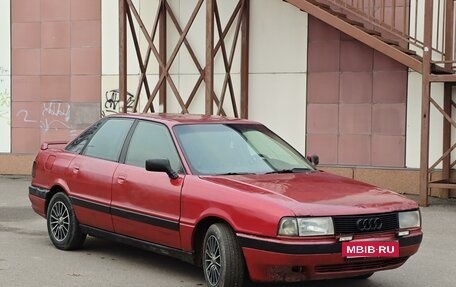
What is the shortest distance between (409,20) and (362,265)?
7.73m

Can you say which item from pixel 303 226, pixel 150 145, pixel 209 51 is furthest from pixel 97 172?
pixel 209 51

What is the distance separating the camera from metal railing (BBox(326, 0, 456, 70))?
11.7m

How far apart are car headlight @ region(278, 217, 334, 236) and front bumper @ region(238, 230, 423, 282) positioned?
7 centimetres

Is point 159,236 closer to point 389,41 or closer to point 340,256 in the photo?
point 340,256

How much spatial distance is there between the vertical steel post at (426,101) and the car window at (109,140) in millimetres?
5389

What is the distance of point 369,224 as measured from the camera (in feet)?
18.4

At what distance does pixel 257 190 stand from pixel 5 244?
3798 millimetres

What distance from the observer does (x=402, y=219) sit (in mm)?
5844

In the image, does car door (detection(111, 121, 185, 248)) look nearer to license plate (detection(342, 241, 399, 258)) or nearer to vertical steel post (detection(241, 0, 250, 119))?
license plate (detection(342, 241, 399, 258))

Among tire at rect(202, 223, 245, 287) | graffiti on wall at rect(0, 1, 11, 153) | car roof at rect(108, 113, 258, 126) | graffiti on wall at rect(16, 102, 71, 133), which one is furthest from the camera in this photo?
graffiti on wall at rect(0, 1, 11, 153)

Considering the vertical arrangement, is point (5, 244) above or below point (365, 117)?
below

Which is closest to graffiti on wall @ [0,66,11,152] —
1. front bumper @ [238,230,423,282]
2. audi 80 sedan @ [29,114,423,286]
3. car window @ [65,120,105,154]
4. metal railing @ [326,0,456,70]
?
metal railing @ [326,0,456,70]

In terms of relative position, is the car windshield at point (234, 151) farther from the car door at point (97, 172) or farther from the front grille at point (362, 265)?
the front grille at point (362, 265)

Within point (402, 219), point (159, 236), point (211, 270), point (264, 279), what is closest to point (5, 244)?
point (159, 236)
